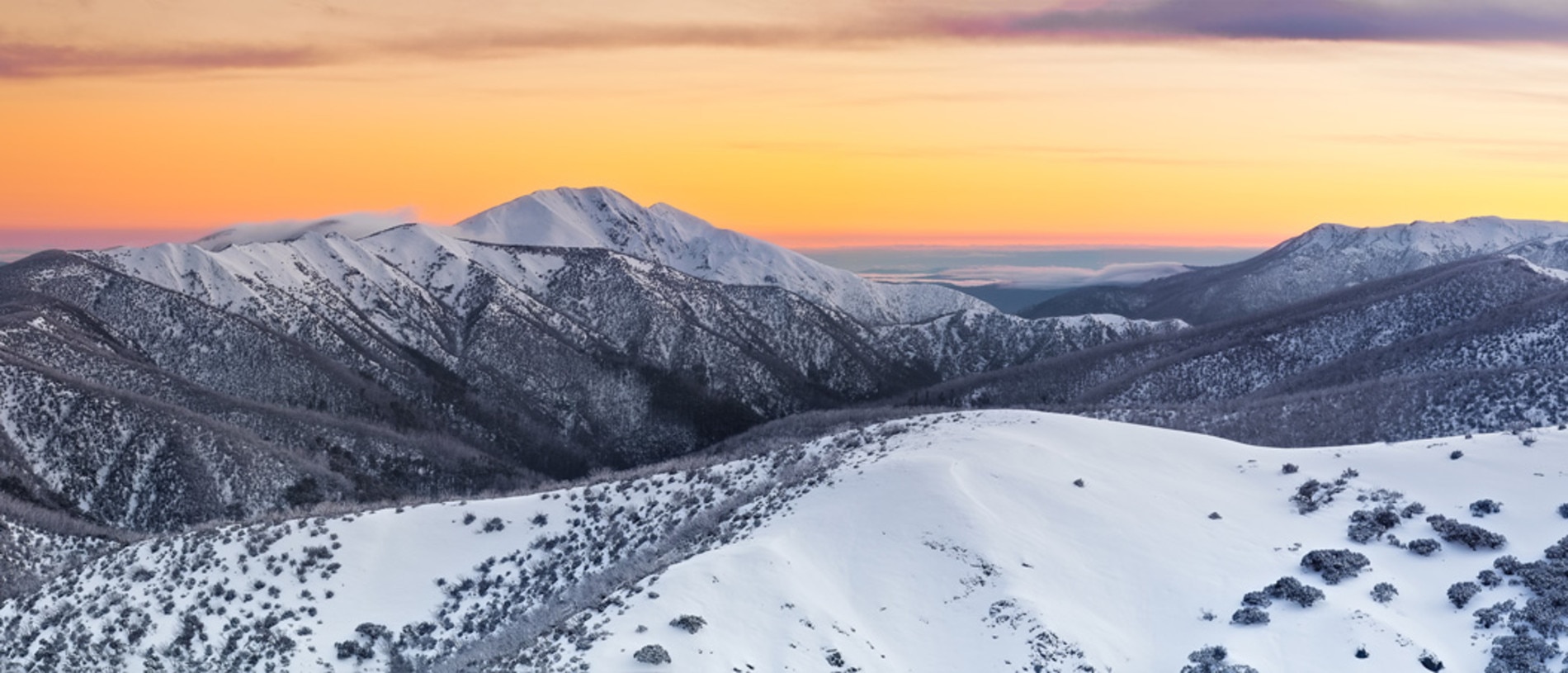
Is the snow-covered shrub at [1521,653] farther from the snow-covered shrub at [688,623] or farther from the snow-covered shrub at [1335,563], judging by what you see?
the snow-covered shrub at [688,623]

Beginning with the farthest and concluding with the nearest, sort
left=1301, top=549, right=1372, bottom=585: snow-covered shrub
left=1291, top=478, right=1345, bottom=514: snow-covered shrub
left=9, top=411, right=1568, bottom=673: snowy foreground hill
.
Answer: left=1291, top=478, right=1345, bottom=514: snow-covered shrub → left=1301, top=549, right=1372, bottom=585: snow-covered shrub → left=9, top=411, right=1568, bottom=673: snowy foreground hill

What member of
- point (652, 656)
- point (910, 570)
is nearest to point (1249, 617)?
point (910, 570)

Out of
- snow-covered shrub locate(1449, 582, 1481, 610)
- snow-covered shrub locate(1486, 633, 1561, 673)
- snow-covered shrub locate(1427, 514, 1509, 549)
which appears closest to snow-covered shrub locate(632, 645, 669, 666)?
snow-covered shrub locate(1486, 633, 1561, 673)

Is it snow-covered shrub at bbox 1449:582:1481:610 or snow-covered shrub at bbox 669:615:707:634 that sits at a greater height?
snow-covered shrub at bbox 669:615:707:634

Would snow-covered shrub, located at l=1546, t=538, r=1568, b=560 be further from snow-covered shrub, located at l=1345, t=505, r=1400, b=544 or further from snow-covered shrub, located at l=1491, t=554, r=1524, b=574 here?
snow-covered shrub, located at l=1345, t=505, r=1400, b=544

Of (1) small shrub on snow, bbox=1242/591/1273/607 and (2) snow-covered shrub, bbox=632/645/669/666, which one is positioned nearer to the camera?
(2) snow-covered shrub, bbox=632/645/669/666

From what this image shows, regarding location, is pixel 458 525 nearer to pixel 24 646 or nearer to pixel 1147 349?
pixel 24 646

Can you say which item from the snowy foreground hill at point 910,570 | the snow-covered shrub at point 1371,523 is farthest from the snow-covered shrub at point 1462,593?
the snow-covered shrub at point 1371,523

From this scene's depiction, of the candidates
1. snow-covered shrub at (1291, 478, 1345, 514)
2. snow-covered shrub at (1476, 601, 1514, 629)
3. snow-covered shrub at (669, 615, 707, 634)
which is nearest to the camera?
snow-covered shrub at (669, 615, 707, 634)

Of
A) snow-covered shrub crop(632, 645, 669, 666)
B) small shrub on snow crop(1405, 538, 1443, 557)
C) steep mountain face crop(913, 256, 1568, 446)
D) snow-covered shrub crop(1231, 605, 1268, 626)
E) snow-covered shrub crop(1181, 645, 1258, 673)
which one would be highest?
snow-covered shrub crop(632, 645, 669, 666)
